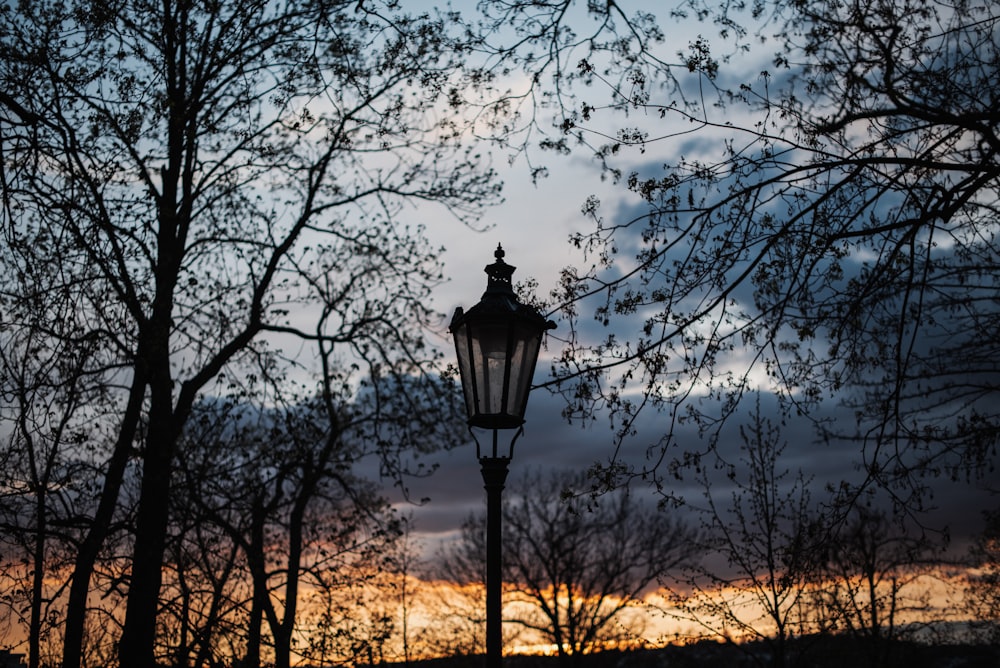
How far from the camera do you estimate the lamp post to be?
234 inches

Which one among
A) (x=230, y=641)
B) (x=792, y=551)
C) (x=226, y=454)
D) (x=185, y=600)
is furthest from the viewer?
(x=226, y=454)

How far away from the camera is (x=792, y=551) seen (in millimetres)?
6848

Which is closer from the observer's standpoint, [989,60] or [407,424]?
[989,60]

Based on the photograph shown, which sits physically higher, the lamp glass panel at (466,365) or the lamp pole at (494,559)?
the lamp glass panel at (466,365)

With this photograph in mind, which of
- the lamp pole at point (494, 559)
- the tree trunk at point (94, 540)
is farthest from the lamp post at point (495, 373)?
the tree trunk at point (94, 540)

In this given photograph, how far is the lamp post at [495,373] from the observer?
5945 mm

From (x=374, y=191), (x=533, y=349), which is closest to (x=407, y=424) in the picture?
(x=374, y=191)

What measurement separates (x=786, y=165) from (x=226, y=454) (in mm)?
9825

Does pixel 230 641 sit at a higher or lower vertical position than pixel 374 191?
lower

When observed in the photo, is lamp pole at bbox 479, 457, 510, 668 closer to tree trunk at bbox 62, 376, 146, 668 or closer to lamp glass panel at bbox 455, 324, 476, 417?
lamp glass panel at bbox 455, 324, 476, 417

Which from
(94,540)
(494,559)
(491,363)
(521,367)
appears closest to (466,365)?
(491,363)

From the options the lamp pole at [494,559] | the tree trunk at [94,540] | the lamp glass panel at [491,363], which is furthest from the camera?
the tree trunk at [94,540]

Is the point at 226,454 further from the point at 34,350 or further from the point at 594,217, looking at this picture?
the point at 594,217

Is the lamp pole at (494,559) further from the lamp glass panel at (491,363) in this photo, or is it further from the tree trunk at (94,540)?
the tree trunk at (94,540)
